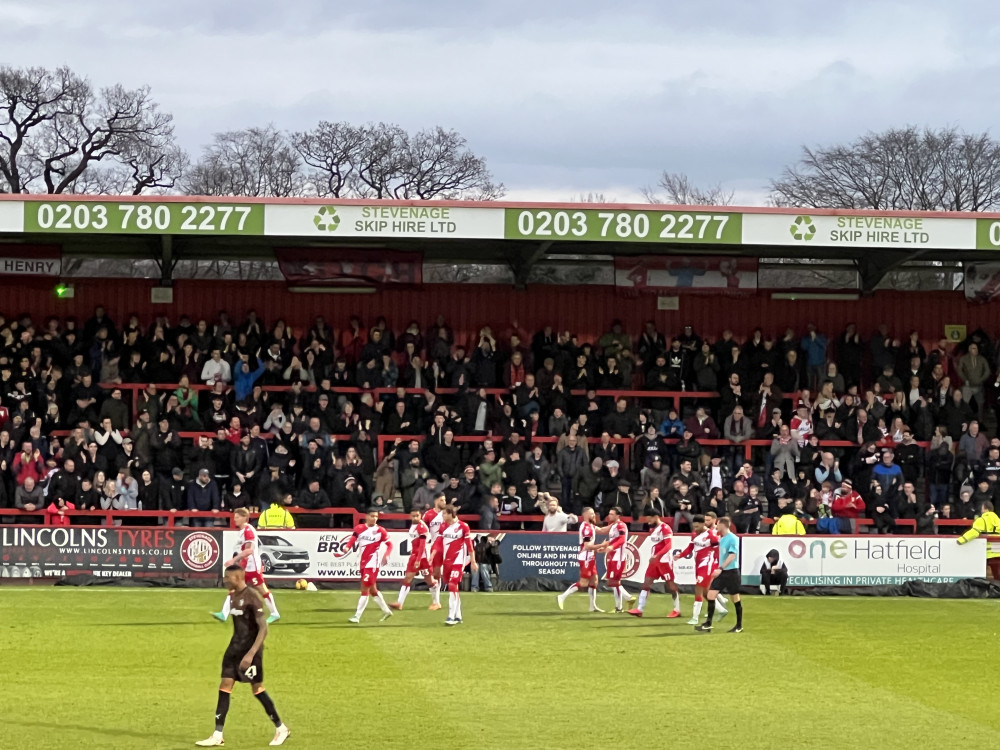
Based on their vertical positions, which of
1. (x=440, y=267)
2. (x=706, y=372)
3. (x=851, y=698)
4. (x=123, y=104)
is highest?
(x=123, y=104)

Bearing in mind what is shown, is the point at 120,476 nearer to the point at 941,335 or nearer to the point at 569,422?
the point at 569,422

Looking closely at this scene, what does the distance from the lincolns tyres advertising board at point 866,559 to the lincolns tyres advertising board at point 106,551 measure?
10.2 meters

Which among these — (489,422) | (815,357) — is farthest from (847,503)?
(489,422)

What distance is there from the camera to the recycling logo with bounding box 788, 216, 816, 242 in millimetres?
28062

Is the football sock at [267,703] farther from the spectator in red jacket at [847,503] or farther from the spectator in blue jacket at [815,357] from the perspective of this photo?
the spectator in blue jacket at [815,357]

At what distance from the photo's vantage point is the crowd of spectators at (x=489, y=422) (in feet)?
90.1

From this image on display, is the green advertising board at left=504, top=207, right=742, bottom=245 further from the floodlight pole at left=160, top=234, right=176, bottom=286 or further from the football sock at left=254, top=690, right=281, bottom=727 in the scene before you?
the football sock at left=254, top=690, right=281, bottom=727

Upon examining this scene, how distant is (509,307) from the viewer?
3384 cm

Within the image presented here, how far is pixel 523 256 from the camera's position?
31859 mm

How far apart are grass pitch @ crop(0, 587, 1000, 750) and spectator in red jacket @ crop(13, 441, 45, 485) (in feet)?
11.1

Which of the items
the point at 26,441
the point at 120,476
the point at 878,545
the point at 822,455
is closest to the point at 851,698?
the point at 878,545

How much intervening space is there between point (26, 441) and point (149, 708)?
48.3ft

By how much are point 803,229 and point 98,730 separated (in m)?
19.3

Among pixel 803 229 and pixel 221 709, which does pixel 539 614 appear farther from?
pixel 221 709
